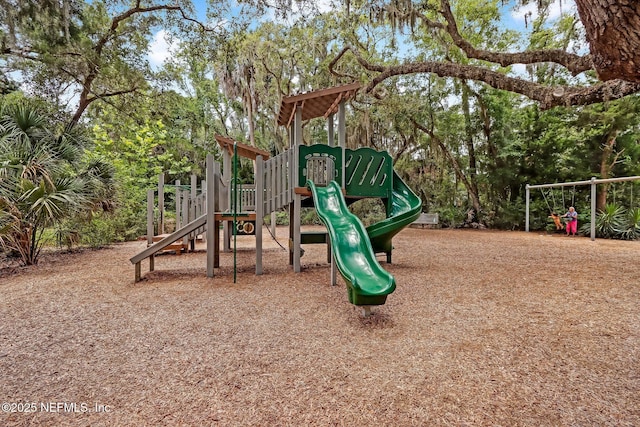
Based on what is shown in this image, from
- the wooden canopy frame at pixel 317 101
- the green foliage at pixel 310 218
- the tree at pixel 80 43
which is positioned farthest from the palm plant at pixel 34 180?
the green foliage at pixel 310 218

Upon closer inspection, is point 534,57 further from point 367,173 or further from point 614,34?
point 614,34

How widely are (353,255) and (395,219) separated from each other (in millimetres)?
1817

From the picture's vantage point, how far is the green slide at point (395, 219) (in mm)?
4930

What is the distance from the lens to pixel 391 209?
6.03 metres

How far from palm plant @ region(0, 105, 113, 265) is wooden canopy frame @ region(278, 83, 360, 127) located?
4.17 metres

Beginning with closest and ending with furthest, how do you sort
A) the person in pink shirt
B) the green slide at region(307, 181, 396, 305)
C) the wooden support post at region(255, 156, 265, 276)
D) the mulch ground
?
the mulch ground < the green slide at region(307, 181, 396, 305) < the wooden support post at region(255, 156, 265, 276) < the person in pink shirt

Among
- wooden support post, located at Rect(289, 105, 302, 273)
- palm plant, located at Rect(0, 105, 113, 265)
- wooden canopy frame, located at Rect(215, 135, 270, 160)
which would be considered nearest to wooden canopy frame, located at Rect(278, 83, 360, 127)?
wooden support post, located at Rect(289, 105, 302, 273)

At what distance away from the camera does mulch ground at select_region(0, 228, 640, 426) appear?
5.27 feet

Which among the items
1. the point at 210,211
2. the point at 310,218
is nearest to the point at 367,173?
the point at 210,211

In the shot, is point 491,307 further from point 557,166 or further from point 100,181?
point 557,166

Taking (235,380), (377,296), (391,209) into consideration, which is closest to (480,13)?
(391,209)

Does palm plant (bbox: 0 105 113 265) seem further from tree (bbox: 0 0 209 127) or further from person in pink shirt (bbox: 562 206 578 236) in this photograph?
person in pink shirt (bbox: 562 206 578 236)

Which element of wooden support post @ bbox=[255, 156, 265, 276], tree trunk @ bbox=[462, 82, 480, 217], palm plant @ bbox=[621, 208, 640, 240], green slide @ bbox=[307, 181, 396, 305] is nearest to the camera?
green slide @ bbox=[307, 181, 396, 305]

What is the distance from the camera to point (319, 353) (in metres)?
2.27
